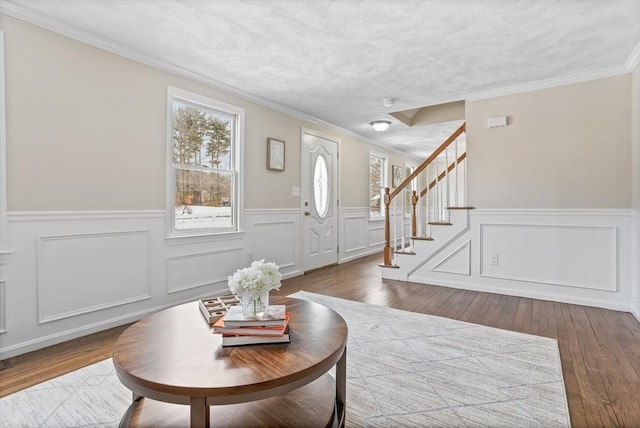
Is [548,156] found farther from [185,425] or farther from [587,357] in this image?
[185,425]

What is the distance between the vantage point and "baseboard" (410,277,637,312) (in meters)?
3.30

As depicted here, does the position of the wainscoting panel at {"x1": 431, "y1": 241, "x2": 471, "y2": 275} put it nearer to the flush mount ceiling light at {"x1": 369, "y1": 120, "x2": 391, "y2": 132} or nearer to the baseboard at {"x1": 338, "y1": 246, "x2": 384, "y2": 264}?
the baseboard at {"x1": 338, "y1": 246, "x2": 384, "y2": 264}

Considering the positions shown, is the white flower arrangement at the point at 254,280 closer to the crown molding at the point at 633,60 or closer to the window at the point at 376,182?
the crown molding at the point at 633,60

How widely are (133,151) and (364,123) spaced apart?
139 inches

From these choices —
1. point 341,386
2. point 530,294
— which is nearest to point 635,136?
point 530,294

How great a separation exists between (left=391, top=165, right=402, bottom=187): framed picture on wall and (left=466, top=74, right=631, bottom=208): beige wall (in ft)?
11.2

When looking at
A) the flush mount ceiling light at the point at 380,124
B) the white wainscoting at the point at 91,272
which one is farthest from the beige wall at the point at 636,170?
the white wainscoting at the point at 91,272

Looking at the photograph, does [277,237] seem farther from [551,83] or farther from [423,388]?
[551,83]

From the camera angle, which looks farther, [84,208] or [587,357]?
[84,208]

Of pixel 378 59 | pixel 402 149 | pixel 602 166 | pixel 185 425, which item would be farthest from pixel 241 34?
pixel 402 149

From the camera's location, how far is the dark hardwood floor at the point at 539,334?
176 cm

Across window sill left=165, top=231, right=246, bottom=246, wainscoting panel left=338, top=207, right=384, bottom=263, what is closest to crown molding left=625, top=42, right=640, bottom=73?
wainscoting panel left=338, top=207, right=384, bottom=263

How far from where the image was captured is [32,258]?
234cm

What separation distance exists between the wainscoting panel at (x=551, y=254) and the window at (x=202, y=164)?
303 cm
